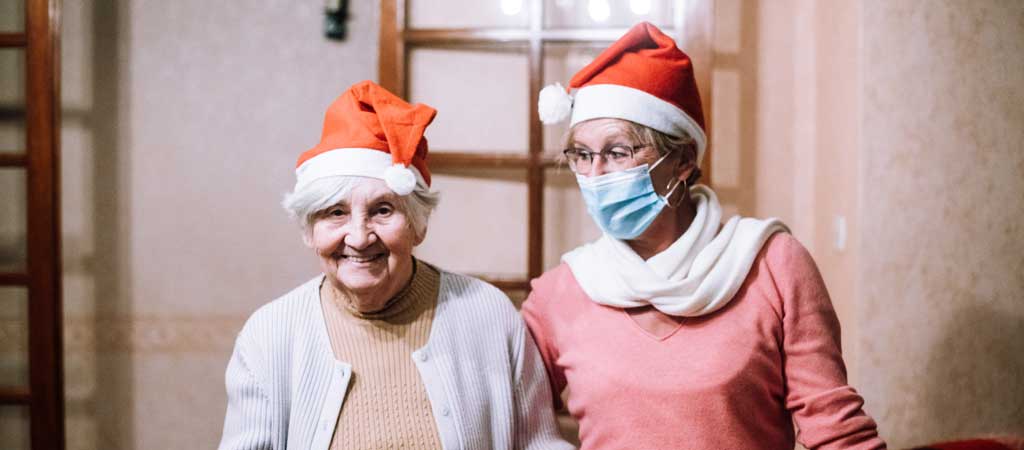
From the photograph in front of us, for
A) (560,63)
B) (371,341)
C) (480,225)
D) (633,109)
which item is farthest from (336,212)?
(560,63)

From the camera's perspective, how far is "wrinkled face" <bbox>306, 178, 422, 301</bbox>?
3.95 ft

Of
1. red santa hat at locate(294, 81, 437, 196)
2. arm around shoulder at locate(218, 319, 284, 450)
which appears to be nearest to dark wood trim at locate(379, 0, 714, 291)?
red santa hat at locate(294, 81, 437, 196)

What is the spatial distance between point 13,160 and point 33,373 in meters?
0.63

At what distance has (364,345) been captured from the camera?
1273 millimetres

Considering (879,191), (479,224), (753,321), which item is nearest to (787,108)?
(879,191)

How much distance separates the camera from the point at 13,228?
7.20 ft

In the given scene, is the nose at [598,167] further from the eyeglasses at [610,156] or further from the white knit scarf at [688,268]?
the white knit scarf at [688,268]

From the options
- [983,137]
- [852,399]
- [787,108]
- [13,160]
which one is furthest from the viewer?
[787,108]

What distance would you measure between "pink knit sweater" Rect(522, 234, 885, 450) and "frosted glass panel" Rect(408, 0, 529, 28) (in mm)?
1099

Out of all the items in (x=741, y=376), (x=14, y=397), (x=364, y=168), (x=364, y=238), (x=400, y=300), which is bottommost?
(x=14, y=397)

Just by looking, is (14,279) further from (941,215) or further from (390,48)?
(941,215)

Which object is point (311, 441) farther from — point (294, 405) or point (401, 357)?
point (401, 357)

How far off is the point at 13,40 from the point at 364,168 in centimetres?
149

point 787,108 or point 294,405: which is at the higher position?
point 787,108
